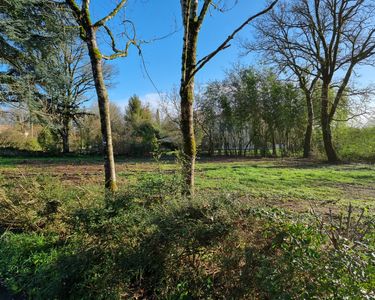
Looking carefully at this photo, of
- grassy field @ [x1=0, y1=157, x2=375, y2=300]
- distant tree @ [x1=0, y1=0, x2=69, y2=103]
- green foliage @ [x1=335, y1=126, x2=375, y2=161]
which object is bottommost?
grassy field @ [x1=0, y1=157, x2=375, y2=300]

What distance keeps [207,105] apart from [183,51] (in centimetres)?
1778

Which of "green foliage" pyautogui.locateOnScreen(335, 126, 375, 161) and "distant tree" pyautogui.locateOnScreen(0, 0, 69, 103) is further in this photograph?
"green foliage" pyautogui.locateOnScreen(335, 126, 375, 161)

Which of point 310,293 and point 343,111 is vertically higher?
point 343,111

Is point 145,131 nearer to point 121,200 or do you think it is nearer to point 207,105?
point 207,105

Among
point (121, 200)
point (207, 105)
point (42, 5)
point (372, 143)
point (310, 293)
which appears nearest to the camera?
point (310, 293)

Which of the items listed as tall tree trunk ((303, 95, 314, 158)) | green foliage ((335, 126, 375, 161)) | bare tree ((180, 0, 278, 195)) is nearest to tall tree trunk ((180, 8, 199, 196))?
bare tree ((180, 0, 278, 195))

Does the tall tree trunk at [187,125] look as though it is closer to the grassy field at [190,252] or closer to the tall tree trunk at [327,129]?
the grassy field at [190,252]

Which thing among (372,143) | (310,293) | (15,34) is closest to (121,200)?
(310,293)

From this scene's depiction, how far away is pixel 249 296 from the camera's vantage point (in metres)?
1.89

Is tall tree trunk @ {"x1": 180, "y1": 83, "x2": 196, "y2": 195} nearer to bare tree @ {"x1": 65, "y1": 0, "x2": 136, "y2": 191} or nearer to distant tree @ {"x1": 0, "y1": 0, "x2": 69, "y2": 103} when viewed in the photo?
bare tree @ {"x1": 65, "y1": 0, "x2": 136, "y2": 191}

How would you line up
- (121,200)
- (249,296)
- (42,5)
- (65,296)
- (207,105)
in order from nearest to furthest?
1. (249,296)
2. (65,296)
3. (121,200)
4. (42,5)
5. (207,105)

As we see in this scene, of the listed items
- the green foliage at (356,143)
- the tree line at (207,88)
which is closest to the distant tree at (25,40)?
the tree line at (207,88)

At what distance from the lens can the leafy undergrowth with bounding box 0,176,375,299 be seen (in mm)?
1564

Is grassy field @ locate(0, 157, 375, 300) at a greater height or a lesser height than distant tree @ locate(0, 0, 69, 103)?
lesser
